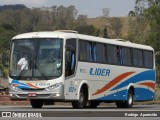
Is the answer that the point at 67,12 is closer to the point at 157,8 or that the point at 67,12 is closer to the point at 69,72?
the point at 157,8

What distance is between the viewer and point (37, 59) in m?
26.4

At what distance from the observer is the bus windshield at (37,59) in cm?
2619

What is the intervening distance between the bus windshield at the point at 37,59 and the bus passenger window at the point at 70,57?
36cm

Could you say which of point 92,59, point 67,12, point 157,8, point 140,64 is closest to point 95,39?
point 92,59

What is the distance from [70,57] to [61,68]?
78 centimetres

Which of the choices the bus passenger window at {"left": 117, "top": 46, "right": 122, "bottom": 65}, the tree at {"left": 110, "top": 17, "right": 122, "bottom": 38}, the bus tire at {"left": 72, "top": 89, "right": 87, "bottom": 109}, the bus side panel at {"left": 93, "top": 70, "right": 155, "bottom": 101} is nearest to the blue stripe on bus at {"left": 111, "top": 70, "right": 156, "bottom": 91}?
the bus side panel at {"left": 93, "top": 70, "right": 155, "bottom": 101}

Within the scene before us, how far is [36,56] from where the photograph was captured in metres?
26.5

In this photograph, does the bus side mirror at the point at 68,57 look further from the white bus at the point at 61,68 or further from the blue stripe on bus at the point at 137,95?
the blue stripe on bus at the point at 137,95

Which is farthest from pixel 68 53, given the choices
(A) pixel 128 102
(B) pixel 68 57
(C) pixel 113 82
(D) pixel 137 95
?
(D) pixel 137 95

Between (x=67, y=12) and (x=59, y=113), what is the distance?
425 feet

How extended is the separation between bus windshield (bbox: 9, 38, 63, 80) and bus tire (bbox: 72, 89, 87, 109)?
1.92 meters

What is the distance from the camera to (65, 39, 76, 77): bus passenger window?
86.8 ft

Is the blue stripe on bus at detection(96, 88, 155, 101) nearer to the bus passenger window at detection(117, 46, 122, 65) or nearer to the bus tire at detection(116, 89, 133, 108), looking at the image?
the bus tire at detection(116, 89, 133, 108)

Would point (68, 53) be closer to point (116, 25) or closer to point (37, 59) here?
point (37, 59)
